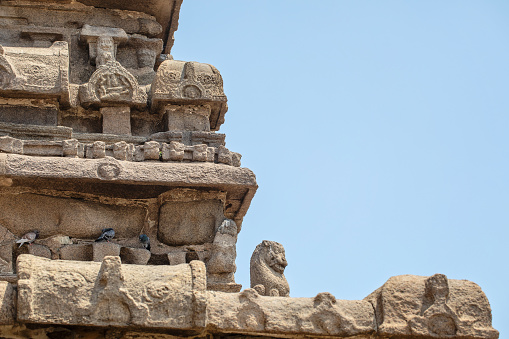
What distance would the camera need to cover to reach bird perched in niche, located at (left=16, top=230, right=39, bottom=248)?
8.93 m

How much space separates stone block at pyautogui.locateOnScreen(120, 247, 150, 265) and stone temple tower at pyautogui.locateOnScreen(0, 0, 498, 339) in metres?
0.02

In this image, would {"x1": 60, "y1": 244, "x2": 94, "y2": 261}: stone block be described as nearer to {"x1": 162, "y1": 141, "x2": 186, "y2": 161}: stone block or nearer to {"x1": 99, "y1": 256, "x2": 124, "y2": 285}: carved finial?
{"x1": 162, "y1": 141, "x2": 186, "y2": 161}: stone block

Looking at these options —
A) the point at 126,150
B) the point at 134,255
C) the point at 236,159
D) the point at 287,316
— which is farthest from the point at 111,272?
the point at 236,159

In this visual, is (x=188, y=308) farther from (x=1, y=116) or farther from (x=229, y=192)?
(x=1, y=116)

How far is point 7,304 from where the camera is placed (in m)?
7.05

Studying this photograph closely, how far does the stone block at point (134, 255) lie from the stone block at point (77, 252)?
1.01ft

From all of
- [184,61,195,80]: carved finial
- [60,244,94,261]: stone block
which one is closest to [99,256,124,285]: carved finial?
[60,244,94,261]: stone block

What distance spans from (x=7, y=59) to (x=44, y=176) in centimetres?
166

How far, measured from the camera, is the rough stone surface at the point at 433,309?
770 cm

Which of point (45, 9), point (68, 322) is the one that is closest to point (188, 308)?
point (68, 322)

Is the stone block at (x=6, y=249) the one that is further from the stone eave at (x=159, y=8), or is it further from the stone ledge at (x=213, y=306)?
the stone eave at (x=159, y=8)

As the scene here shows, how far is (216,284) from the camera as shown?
9.02 m

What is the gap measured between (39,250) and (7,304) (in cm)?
196

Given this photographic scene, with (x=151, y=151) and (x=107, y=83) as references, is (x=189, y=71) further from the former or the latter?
(x=151, y=151)
